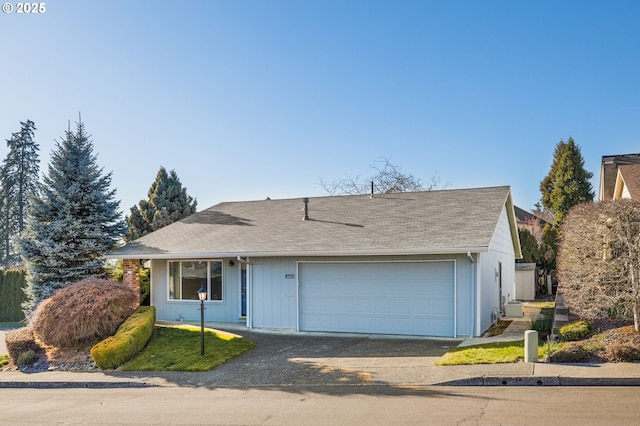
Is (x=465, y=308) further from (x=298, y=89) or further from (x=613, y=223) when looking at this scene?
(x=298, y=89)

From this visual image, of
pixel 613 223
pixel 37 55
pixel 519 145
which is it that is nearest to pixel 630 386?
pixel 613 223

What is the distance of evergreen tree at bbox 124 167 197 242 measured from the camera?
31516 mm

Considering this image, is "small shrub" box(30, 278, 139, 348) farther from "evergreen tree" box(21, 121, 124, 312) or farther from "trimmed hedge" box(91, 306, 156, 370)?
"evergreen tree" box(21, 121, 124, 312)

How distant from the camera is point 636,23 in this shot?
14.8m

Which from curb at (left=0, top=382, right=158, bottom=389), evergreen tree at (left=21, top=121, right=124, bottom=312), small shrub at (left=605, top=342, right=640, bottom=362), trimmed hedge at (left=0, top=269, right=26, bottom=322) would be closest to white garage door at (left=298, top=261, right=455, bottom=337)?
small shrub at (left=605, top=342, right=640, bottom=362)

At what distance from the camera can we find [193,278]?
18875 mm

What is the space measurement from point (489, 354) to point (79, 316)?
1074cm

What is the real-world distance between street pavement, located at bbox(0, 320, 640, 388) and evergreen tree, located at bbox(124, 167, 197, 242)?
17.4 meters

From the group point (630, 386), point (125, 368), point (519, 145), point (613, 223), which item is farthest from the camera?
point (519, 145)

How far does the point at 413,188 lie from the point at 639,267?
29873mm

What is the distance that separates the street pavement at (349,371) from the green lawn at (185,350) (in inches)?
13.0

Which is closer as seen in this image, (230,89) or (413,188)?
(230,89)

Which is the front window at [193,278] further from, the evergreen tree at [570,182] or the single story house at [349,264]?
the evergreen tree at [570,182]

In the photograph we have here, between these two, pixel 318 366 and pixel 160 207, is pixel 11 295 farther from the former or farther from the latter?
pixel 318 366
